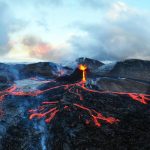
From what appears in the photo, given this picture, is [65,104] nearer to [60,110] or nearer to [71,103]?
[71,103]

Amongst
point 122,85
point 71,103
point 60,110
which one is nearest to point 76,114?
point 60,110

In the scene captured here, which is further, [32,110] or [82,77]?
Result: [82,77]

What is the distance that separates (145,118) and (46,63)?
930 inches

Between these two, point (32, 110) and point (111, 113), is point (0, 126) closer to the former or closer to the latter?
point (32, 110)

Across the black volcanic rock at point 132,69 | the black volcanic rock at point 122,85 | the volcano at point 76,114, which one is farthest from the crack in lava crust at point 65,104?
the black volcanic rock at point 132,69

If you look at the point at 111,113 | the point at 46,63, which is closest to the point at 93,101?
the point at 111,113

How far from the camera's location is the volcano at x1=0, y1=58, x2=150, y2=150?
2169cm

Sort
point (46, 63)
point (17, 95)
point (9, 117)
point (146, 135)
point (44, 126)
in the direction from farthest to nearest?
1. point (46, 63)
2. point (17, 95)
3. point (9, 117)
4. point (44, 126)
5. point (146, 135)

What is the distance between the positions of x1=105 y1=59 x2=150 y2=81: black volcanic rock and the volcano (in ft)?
8.94

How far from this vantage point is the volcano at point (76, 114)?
854 inches

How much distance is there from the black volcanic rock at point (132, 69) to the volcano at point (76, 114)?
272cm

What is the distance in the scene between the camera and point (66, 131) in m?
22.6

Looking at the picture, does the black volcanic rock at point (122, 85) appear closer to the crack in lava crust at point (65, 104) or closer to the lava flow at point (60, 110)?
the crack in lava crust at point (65, 104)

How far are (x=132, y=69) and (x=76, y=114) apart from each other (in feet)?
51.4
